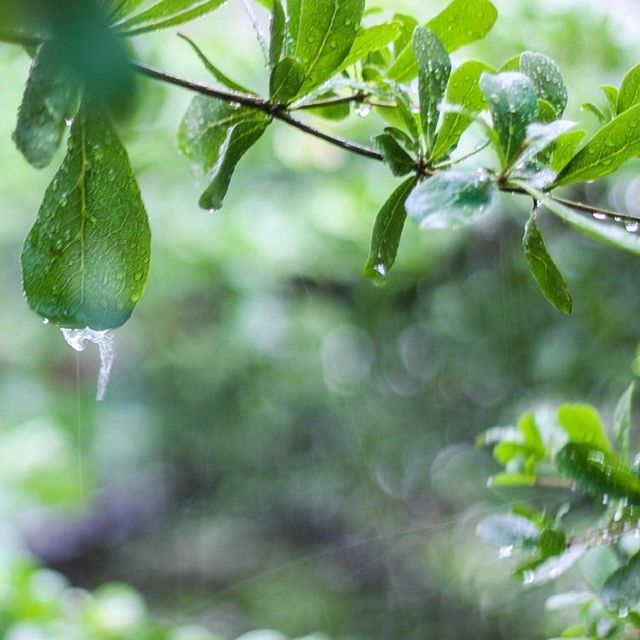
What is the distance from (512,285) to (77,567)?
5.49ft

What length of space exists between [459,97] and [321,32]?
0.06 m

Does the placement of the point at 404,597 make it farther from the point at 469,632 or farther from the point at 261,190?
the point at 261,190

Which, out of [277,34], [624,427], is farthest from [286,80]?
[624,427]

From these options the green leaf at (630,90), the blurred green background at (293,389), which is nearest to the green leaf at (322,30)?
the green leaf at (630,90)

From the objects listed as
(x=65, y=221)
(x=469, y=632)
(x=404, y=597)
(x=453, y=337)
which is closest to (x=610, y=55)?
(x=453, y=337)

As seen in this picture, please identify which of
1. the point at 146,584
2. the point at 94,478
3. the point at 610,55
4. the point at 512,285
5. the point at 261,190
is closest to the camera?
the point at 610,55

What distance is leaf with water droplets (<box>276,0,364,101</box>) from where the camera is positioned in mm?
272

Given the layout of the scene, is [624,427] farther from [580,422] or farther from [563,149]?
[563,149]

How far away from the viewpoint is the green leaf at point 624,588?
1.04 feet

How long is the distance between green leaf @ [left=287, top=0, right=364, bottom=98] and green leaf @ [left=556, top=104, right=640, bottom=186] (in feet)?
0.29

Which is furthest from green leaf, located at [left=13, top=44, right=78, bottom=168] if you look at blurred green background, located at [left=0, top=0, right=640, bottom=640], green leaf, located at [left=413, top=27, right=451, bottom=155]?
blurred green background, located at [left=0, top=0, right=640, bottom=640]

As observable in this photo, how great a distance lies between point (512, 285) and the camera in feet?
4.86

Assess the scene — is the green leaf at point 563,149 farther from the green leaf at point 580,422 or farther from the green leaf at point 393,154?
the green leaf at point 580,422

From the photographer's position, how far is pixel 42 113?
9.5 inches
